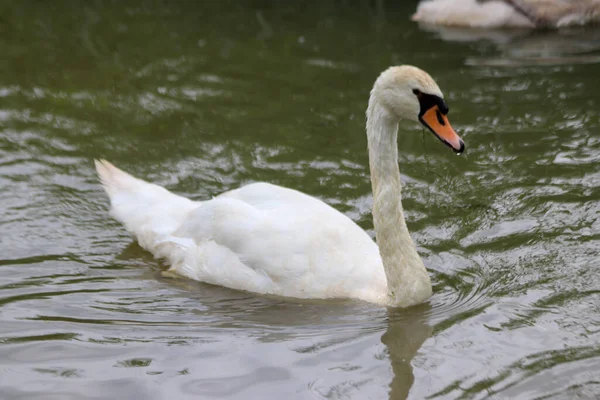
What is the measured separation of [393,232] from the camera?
20.6 feet

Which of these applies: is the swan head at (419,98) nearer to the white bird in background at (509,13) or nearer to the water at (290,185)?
the water at (290,185)

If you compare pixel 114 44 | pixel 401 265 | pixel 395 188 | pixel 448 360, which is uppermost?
pixel 114 44

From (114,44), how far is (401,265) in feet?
26.0

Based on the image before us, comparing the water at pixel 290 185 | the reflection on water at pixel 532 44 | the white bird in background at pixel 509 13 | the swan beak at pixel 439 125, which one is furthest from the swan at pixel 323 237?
the white bird in background at pixel 509 13

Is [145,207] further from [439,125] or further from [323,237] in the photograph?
[439,125]

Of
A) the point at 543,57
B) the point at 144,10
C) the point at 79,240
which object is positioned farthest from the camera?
the point at 144,10

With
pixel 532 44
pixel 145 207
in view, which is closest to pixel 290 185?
pixel 145 207

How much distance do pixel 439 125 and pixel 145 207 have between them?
289 cm

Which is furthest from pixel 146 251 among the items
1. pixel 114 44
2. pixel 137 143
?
pixel 114 44

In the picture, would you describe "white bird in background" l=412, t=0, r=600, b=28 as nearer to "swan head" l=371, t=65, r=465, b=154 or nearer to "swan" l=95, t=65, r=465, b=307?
"swan" l=95, t=65, r=465, b=307

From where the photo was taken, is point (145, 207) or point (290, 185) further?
point (290, 185)

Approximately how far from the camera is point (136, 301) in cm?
665

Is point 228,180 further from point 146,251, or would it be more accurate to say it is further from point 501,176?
point 501,176

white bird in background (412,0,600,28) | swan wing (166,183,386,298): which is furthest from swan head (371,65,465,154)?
white bird in background (412,0,600,28)
